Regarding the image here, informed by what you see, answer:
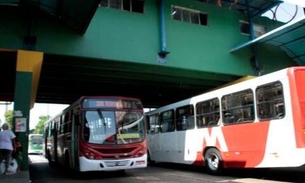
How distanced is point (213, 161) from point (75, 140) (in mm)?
4791

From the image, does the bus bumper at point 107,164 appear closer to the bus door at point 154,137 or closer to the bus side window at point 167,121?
the bus side window at point 167,121

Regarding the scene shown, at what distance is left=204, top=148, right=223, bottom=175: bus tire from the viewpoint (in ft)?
38.7

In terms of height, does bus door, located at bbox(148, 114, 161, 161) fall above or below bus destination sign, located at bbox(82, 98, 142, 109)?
below

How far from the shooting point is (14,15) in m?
13.7

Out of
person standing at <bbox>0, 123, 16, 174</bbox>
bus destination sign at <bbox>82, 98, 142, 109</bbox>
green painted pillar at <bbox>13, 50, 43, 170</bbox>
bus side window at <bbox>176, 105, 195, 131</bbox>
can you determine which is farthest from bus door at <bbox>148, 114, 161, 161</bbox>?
person standing at <bbox>0, 123, 16, 174</bbox>

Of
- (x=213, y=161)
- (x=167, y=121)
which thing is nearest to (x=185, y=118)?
(x=167, y=121)

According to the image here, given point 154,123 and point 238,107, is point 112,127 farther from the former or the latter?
point 154,123

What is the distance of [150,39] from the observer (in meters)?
15.9

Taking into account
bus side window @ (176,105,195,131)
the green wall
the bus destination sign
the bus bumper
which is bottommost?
the bus bumper

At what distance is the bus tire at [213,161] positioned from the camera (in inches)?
464

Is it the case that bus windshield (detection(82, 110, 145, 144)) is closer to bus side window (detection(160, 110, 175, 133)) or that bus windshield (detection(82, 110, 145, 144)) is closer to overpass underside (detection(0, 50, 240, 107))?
bus side window (detection(160, 110, 175, 133))

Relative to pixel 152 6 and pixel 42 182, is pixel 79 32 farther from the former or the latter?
pixel 42 182

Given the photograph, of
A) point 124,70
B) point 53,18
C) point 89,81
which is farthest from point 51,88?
point 53,18

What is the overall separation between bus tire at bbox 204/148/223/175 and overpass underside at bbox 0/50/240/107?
17.3ft
